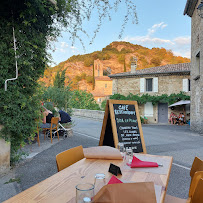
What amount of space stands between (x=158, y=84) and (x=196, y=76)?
8667 millimetres

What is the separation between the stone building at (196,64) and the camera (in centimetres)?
1267

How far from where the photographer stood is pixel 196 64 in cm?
1400

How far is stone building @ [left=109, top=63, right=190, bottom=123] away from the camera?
21219 mm

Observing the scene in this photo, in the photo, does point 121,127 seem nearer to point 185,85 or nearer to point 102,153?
point 102,153

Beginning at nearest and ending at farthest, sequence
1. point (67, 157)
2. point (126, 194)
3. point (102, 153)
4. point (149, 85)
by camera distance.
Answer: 1. point (126, 194)
2. point (102, 153)
3. point (67, 157)
4. point (149, 85)

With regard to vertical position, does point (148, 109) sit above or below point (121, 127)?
below

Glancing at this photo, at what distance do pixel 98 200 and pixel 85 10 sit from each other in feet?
12.5

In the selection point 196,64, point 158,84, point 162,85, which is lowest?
point 162,85

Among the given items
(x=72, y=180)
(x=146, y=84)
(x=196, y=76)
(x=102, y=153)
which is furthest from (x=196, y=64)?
(x=72, y=180)

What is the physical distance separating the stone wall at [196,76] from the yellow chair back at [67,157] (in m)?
11.6

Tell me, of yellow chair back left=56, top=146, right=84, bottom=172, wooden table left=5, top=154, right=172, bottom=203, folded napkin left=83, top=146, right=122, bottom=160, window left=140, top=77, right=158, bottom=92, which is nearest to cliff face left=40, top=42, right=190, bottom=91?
window left=140, top=77, right=158, bottom=92

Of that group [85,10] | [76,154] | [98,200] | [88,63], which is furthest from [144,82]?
[88,63]

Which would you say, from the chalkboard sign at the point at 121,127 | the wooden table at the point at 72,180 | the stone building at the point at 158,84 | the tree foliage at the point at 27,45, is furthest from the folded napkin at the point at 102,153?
the stone building at the point at 158,84

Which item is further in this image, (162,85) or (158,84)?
(158,84)
